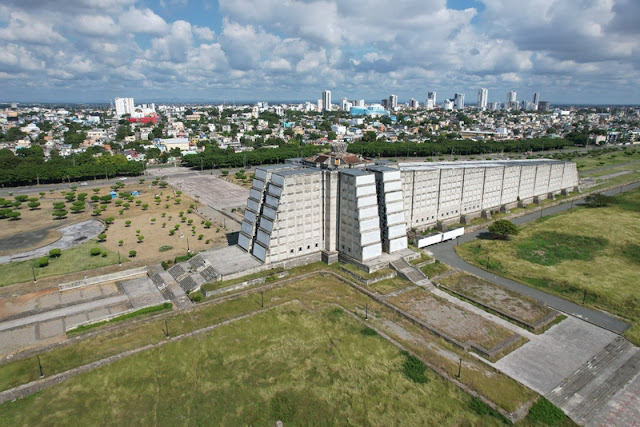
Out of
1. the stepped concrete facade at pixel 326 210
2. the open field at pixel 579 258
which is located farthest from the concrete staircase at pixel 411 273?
the open field at pixel 579 258

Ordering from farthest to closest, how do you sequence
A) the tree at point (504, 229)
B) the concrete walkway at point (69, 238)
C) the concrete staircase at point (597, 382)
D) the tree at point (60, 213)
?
1. the tree at point (60, 213)
2. the tree at point (504, 229)
3. the concrete walkway at point (69, 238)
4. the concrete staircase at point (597, 382)

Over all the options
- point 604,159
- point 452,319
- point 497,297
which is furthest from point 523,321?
point 604,159

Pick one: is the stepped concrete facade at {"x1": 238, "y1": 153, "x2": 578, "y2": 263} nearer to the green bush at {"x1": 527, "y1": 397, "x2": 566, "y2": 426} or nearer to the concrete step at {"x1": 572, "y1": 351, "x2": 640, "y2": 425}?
the green bush at {"x1": 527, "y1": 397, "x2": 566, "y2": 426}

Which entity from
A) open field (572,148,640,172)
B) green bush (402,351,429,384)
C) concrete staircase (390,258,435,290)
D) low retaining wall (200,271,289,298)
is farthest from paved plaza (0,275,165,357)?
open field (572,148,640,172)

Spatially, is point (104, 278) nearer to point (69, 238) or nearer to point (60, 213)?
point (69, 238)

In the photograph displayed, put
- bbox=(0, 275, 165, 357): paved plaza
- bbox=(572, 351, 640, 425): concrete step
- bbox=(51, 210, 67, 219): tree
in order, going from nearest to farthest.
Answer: bbox=(572, 351, 640, 425): concrete step → bbox=(0, 275, 165, 357): paved plaza → bbox=(51, 210, 67, 219): tree

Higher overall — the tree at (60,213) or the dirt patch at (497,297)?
the tree at (60,213)

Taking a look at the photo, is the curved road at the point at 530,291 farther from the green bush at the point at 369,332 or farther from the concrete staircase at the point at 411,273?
the green bush at the point at 369,332
